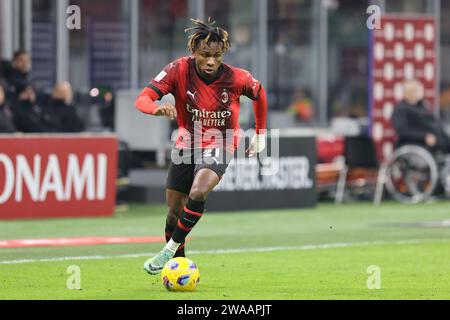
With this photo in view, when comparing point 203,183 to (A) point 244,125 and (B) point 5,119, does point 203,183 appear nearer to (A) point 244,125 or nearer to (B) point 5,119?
(B) point 5,119

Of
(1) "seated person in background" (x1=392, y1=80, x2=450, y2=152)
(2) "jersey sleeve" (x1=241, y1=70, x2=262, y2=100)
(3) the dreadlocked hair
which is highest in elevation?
(3) the dreadlocked hair

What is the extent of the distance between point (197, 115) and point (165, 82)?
1.26ft

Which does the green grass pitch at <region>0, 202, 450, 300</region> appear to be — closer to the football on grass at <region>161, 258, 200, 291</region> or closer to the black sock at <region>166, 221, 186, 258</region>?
the football on grass at <region>161, 258, 200, 291</region>

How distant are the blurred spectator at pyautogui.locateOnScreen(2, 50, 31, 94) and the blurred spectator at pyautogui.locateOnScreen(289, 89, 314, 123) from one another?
8.34 metres

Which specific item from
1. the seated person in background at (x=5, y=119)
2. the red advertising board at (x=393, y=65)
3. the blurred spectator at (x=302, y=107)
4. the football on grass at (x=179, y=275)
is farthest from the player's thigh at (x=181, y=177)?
the blurred spectator at (x=302, y=107)

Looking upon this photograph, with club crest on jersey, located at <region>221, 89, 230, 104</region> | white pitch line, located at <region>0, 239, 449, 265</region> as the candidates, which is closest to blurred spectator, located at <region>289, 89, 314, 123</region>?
white pitch line, located at <region>0, 239, 449, 265</region>

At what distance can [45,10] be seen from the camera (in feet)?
73.4

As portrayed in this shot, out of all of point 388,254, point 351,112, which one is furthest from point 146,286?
point 351,112

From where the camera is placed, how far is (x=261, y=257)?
13328 mm

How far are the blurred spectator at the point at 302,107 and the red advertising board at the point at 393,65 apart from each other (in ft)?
12.8

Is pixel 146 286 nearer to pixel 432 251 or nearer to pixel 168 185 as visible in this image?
pixel 168 185

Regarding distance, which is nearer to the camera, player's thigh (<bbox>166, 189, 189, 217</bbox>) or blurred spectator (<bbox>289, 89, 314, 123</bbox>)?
player's thigh (<bbox>166, 189, 189, 217</bbox>)

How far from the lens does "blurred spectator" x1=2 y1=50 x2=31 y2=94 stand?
1892 centimetres
